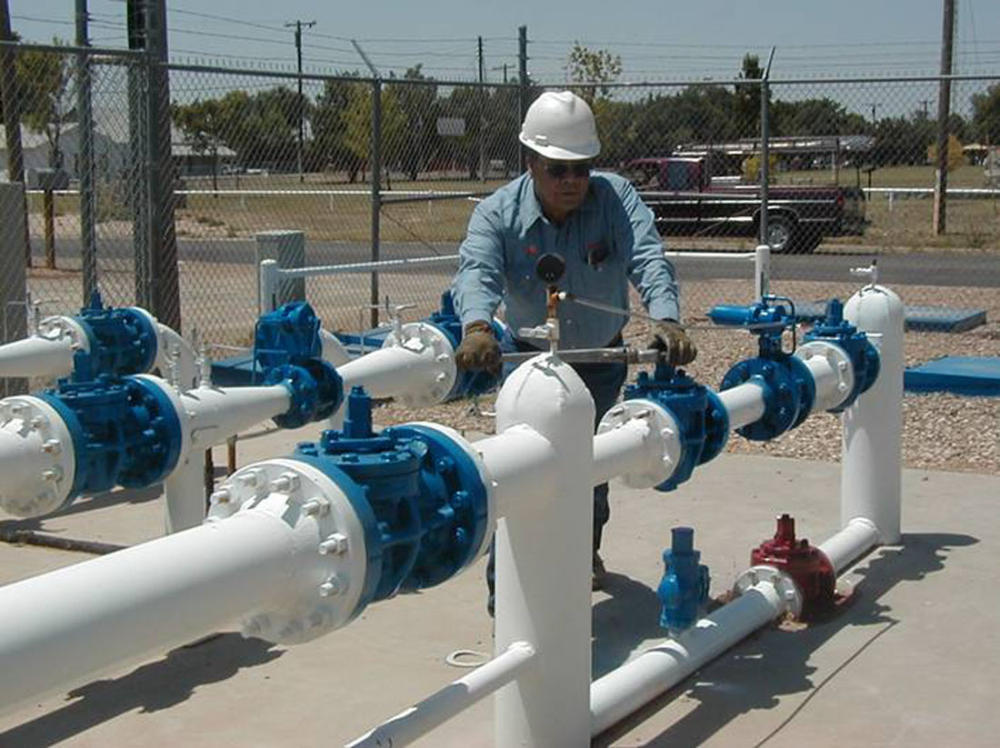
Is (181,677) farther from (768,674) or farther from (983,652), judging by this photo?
(983,652)

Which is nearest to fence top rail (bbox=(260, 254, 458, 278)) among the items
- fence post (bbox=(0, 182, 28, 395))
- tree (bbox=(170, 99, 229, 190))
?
fence post (bbox=(0, 182, 28, 395))

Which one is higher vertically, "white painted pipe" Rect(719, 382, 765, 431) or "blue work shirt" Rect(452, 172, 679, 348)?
"blue work shirt" Rect(452, 172, 679, 348)

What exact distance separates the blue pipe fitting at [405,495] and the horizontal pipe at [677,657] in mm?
1056

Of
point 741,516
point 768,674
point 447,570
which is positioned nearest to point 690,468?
point 768,674

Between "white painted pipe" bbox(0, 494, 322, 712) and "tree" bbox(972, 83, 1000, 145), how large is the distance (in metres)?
16.8

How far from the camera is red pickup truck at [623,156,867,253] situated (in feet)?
69.0

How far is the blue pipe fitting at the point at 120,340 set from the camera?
5.70 m

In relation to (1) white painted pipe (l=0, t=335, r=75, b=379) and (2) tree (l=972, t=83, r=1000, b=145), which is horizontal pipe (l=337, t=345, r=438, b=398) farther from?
(2) tree (l=972, t=83, r=1000, b=145)

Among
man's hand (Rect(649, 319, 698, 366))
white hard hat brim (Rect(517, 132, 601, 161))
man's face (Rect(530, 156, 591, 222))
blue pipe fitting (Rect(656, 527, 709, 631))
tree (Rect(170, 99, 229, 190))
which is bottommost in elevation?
blue pipe fitting (Rect(656, 527, 709, 631))

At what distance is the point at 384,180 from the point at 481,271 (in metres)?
10.4

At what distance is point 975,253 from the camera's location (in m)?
22.2

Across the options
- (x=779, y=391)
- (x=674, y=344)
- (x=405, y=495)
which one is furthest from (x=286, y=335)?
(x=405, y=495)

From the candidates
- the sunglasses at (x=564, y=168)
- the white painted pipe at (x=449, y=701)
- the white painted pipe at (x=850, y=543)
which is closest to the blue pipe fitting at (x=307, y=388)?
the sunglasses at (x=564, y=168)

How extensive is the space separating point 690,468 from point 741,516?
2.30 meters
